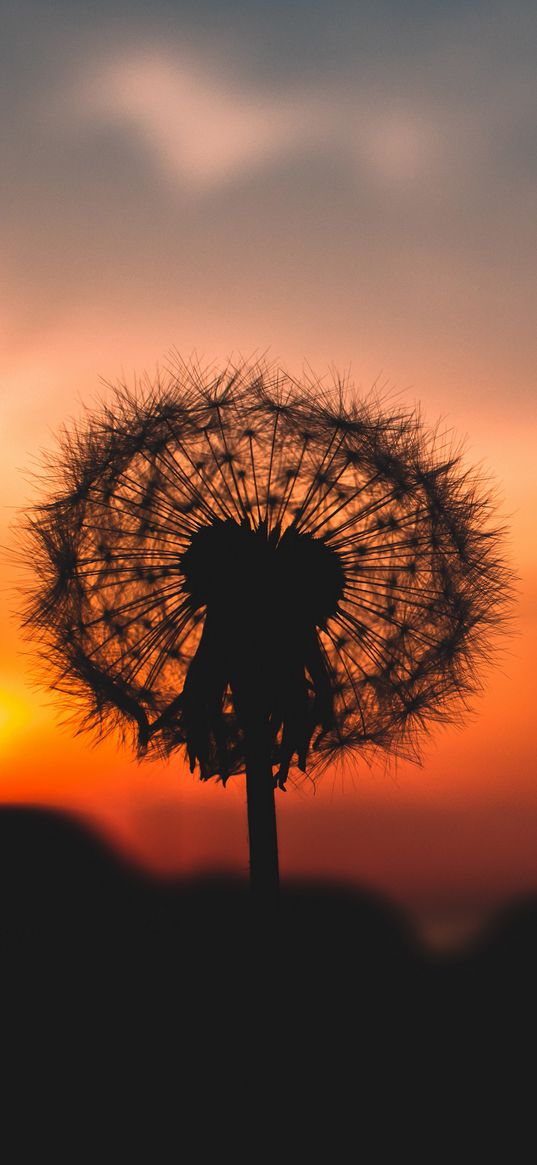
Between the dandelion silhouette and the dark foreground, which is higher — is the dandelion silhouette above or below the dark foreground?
above

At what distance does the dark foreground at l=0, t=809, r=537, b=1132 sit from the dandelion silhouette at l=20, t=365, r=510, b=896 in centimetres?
257

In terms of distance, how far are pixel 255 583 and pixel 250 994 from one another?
524cm

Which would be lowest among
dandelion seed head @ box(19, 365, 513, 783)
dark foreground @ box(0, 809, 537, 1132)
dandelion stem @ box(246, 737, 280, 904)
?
dark foreground @ box(0, 809, 537, 1132)

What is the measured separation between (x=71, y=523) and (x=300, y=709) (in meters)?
3.86

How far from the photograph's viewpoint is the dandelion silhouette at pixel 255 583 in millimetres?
10992

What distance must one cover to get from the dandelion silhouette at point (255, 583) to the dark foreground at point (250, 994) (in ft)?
8.42

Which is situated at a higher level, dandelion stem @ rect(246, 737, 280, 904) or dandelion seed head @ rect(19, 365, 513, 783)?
dandelion seed head @ rect(19, 365, 513, 783)

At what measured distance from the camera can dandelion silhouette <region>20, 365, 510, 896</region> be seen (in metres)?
11.0

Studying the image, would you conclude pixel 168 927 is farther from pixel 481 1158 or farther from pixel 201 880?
pixel 481 1158

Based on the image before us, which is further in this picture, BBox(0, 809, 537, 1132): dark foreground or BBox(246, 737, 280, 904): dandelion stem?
BBox(0, 809, 537, 1132): dark foreground

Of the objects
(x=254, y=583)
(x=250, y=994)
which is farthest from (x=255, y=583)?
(x=250, y=994)

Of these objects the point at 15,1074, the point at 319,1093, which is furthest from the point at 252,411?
the point at 15,1074

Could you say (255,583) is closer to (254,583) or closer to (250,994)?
(254,583)

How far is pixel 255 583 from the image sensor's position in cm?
1085
